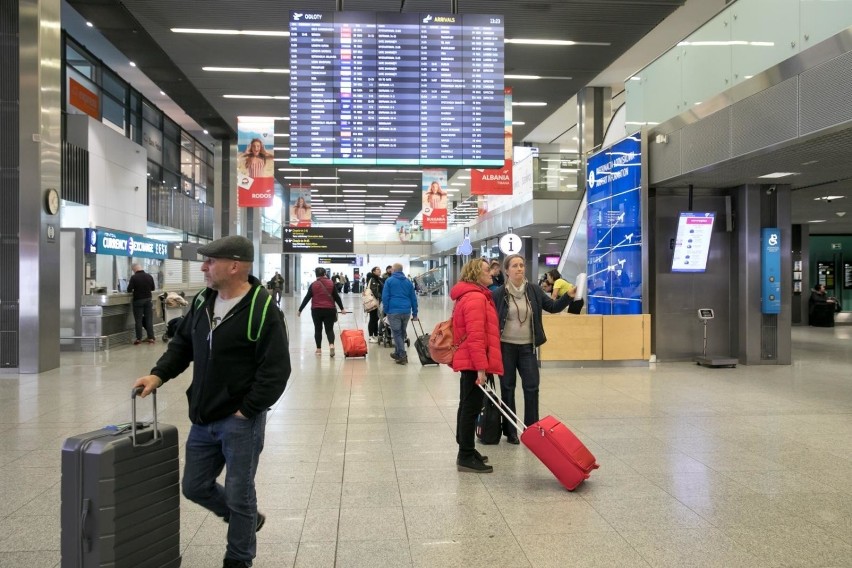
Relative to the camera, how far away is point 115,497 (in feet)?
8.63

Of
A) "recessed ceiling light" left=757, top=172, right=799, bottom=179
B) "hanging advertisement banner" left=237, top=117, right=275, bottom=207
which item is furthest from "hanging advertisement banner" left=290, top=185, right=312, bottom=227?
"recessed ceiling light" left=757, top=172, right=799, bottom=179

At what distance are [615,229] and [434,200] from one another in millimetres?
10808

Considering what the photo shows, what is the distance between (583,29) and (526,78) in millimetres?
2832

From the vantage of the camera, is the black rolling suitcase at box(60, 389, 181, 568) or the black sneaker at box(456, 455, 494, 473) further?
the black sneaker at box(456, 455, 494, 473)

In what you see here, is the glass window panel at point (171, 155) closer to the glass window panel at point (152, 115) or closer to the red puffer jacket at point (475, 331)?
the glass window panel at point (152, 115)

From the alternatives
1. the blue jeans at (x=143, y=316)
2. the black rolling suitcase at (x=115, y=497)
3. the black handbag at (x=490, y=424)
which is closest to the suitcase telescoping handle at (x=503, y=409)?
the black handbag at (x=490, y=424)

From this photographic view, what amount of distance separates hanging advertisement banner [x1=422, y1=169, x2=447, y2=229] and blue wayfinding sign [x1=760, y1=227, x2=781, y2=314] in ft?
39.8

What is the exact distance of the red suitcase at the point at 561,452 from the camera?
4.60 meters

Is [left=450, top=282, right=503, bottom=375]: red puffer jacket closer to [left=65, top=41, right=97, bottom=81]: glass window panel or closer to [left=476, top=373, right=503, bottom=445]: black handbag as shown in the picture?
[left=476, top=373, right=503, bottom=445]: black handbag

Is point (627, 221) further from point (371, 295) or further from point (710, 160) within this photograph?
point (371, 295)

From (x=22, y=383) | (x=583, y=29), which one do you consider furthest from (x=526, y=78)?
(x=22, y=383)

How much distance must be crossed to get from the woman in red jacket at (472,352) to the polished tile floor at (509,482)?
0.20 metres

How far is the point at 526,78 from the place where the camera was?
47.5 ft

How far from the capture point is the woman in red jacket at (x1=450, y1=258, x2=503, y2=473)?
5.01 meters
